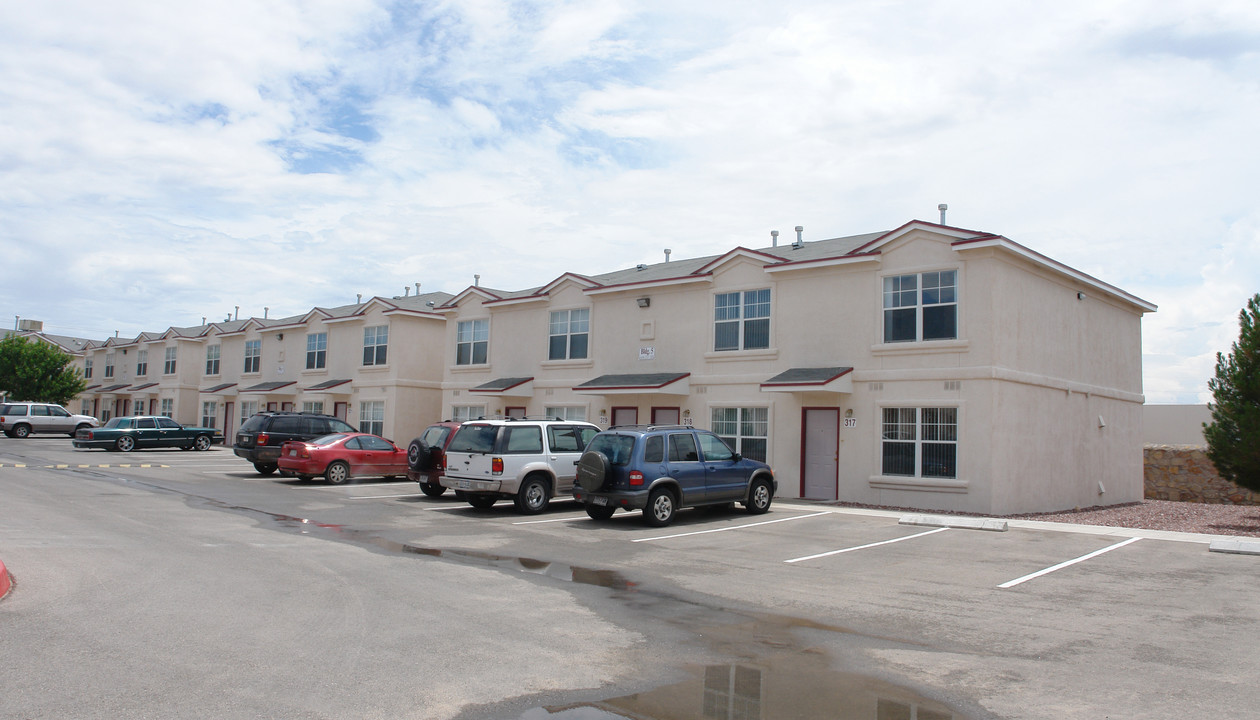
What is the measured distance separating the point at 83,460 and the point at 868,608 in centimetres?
2818

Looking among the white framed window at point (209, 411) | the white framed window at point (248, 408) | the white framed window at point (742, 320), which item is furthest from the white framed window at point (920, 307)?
the white framed window at point (209, 411)

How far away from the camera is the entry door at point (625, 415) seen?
24.5 m

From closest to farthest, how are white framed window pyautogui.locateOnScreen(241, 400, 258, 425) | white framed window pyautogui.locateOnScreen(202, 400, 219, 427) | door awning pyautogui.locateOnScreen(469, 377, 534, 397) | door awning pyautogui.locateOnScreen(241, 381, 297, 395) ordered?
1. door awning pyautogui.locateOnScreen(469, 377, 534, 397)
2. door awning pyautogui.locateOnScreen(241, 381, 297, 395)
3. white framed window pyautogui.locateOnScreen(241, 400, 258, 425)
4. white framed window pyautogui.locateOnScreen(202, 400, 219, 427)

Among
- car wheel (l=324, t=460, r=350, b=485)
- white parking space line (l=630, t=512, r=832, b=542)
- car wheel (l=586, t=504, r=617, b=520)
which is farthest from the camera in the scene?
car wheel (l=324, t=460, r=350, b=485)

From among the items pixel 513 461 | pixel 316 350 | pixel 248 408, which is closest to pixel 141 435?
pixel 316 350

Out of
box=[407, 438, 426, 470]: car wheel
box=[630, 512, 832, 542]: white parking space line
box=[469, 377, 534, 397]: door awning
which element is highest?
box=[469, 377, 534, 397]: door awning

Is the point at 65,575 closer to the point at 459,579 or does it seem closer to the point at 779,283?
the point at 459,579

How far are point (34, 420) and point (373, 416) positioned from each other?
2037 cm

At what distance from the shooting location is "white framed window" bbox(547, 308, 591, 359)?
26.9 m

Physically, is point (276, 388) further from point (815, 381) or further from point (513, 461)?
point (815, 381)

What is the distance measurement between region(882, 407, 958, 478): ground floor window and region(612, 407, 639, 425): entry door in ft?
25.0

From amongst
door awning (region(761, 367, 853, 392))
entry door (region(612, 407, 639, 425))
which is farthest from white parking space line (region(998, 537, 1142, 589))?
entry door (region(612, 407, 639, 425))

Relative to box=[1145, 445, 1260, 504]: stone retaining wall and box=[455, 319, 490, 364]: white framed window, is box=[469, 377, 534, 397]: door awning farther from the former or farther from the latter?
box=[1145, 445, 1260, 504]: stone retaining wall

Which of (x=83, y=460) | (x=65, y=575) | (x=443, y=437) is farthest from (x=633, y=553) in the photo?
(x=83, y=460)
